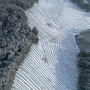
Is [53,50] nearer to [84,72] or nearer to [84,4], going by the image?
[84,72]

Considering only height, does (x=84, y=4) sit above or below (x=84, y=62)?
above

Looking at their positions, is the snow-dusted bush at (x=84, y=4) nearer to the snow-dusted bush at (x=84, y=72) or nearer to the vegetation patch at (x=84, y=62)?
the vegetation patch at (x=84, y=62)

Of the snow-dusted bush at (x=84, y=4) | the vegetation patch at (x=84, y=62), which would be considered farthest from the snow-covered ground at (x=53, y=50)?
the snow-dusted bush at (x=84, y=4)

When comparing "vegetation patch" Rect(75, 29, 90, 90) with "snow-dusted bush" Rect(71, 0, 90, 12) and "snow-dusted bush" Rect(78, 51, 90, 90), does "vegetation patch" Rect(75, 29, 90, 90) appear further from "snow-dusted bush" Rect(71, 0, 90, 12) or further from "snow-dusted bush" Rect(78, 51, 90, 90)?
"snow-dusted bush" Rect(71, 0, 90, 12)

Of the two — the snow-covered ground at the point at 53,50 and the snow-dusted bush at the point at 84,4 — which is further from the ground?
the snow-dusted bush at the point at 84,4

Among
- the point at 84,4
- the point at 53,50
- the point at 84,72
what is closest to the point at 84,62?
the point at 84,72

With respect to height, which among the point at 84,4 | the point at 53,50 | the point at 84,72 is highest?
the point at 84,4

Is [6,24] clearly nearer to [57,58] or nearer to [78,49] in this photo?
[57,58]

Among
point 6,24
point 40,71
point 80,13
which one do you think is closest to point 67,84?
point 40,71

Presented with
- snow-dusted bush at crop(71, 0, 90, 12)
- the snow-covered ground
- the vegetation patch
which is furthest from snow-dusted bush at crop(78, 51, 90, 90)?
snow-dusted bush at crop(71, 0, 90, 12)
